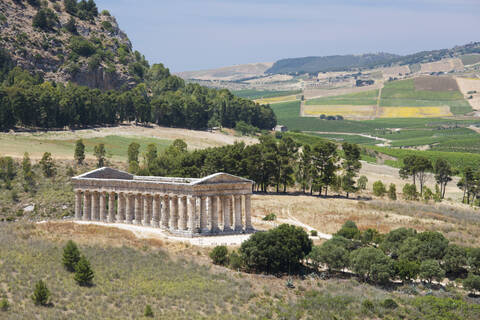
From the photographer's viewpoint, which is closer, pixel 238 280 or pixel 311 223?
pixel 238 280

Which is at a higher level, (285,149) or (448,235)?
(285,149)

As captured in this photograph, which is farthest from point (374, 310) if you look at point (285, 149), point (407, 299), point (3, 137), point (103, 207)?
point (3, 137)

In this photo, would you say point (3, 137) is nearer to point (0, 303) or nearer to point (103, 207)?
point (103, 207)

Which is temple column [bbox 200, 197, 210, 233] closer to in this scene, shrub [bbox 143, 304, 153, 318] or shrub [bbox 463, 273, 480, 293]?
shrub [bbox 143, 304, 153, 318]

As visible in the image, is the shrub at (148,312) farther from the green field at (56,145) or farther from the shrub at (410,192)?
the green field at (56,145)

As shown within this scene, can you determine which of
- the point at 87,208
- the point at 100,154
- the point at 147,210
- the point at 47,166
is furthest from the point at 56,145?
the point at 147,210

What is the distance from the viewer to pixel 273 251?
225 feet

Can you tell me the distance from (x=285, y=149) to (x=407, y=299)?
2072 inches

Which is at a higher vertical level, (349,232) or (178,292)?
(349,232)

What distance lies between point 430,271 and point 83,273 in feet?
108

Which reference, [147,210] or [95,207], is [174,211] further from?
[95,207]

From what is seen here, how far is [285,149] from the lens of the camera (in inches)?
4464

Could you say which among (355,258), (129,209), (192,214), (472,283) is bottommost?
(472,283)

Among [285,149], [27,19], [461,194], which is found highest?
[27,19]
